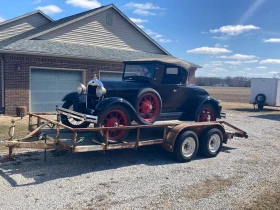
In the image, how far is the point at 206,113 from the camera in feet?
26.8

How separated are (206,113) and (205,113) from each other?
0.04 meters

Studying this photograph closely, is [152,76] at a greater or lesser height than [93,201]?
greater

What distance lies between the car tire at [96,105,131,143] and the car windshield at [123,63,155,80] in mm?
1426

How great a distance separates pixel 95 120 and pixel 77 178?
1.21m

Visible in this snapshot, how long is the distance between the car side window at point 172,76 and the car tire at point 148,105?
63cm

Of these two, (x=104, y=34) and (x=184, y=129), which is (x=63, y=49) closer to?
(x=104, y=34)

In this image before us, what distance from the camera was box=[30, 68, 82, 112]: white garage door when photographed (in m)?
14.5

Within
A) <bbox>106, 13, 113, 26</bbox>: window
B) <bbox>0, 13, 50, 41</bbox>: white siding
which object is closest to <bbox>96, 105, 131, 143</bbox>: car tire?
<bbox>106, 13, 113, 26</bbox>: window

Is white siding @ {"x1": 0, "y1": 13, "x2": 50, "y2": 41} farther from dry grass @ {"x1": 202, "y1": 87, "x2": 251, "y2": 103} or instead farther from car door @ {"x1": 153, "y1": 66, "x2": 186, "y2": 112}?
dry grass @ {"x1": 202, "y1": 87, "x2": 251, "y2": 103}

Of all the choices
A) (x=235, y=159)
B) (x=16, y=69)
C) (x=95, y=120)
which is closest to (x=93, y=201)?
(x=95, y=120)

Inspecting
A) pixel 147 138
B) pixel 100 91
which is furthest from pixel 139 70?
pixel 147 138

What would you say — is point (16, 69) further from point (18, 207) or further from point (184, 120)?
point (18, 207)

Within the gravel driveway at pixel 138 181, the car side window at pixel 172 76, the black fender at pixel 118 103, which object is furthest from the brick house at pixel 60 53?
the black fender at pixel 118 103

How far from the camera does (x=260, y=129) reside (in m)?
12.6
